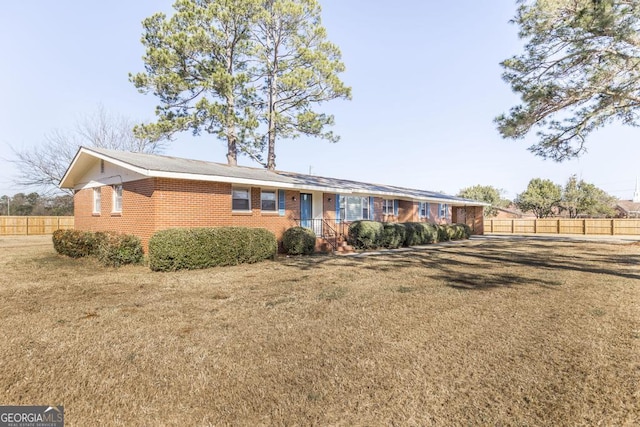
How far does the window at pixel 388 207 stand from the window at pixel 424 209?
10.6 ft

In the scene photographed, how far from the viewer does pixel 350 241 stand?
16.0 m

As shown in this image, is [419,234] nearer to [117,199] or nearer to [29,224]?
[117,199]

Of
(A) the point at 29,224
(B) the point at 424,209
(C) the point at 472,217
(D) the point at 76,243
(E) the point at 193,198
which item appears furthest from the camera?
(C) the point at 472,217

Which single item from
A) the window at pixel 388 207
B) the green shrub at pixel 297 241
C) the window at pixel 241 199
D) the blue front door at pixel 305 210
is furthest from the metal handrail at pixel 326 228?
the window at pixel 388 207

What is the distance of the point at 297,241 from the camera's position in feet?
42.7

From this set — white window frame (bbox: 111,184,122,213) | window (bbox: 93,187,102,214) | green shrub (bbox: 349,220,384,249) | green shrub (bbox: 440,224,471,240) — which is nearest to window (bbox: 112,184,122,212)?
white window frame (bbox: 111,184,122,213)

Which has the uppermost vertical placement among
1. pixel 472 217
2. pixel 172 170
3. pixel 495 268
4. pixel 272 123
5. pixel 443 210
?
pixel 272 123

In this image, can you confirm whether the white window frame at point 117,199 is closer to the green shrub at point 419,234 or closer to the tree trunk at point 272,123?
the tree trunk at point 272,123

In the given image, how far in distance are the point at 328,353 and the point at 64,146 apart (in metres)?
33.4

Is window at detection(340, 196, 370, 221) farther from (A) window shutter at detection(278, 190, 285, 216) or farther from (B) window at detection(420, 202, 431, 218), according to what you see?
(B) window at detection(420, 202, 431, 218)

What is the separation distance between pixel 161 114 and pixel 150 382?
1958 cm

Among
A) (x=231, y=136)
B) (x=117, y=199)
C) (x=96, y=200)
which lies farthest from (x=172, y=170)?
(x=231, y=136)

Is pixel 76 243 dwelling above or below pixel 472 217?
below

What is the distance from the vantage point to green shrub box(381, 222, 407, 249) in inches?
648
